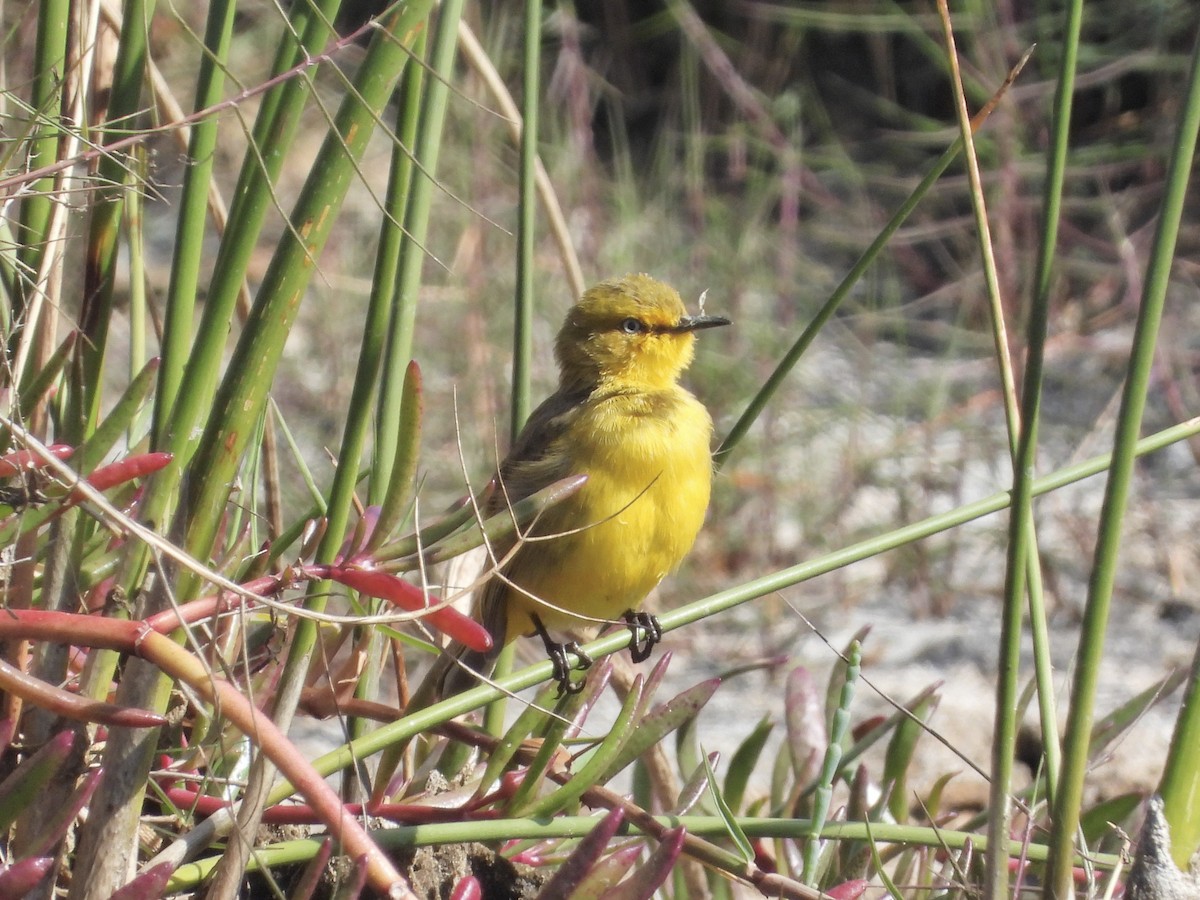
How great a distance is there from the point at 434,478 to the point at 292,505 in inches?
26.3

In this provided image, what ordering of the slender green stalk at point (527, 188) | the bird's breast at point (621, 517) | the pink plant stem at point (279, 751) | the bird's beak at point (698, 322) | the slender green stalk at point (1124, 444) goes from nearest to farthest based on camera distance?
1. the pink plant stem at point (279, 751)
2. the slender green stalk at point (1124, 444)
3. the slender green stalk at point (527, 188)
4. the bird's breast at point (621, 517)
5. the bird's beak at point (698, 322)

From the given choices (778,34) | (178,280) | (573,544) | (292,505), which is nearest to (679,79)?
(778,34)

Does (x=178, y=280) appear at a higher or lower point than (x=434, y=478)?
higher

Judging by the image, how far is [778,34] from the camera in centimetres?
657

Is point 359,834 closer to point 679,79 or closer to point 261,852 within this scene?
point 261,852

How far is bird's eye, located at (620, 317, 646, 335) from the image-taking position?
111 inches

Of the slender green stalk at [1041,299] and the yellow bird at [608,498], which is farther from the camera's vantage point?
the yellow bird at [608,498]

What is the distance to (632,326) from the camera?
282 centimetres

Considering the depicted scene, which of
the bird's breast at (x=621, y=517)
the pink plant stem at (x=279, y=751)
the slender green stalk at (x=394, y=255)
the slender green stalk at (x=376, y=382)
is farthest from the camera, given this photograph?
the bird's breast at (x=621, y=517)

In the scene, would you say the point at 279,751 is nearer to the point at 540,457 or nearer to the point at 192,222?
the point at 192,222

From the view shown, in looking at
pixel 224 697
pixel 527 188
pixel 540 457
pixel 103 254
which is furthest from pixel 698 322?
pixel 224 697

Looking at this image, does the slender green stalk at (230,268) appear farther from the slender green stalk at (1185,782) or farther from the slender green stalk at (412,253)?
the slender green stalk at (1185,782)

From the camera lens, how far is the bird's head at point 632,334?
279 cm

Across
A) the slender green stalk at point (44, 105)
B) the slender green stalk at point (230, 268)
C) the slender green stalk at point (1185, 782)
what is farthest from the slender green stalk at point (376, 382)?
the slender green stalk at point (1185, 782)
